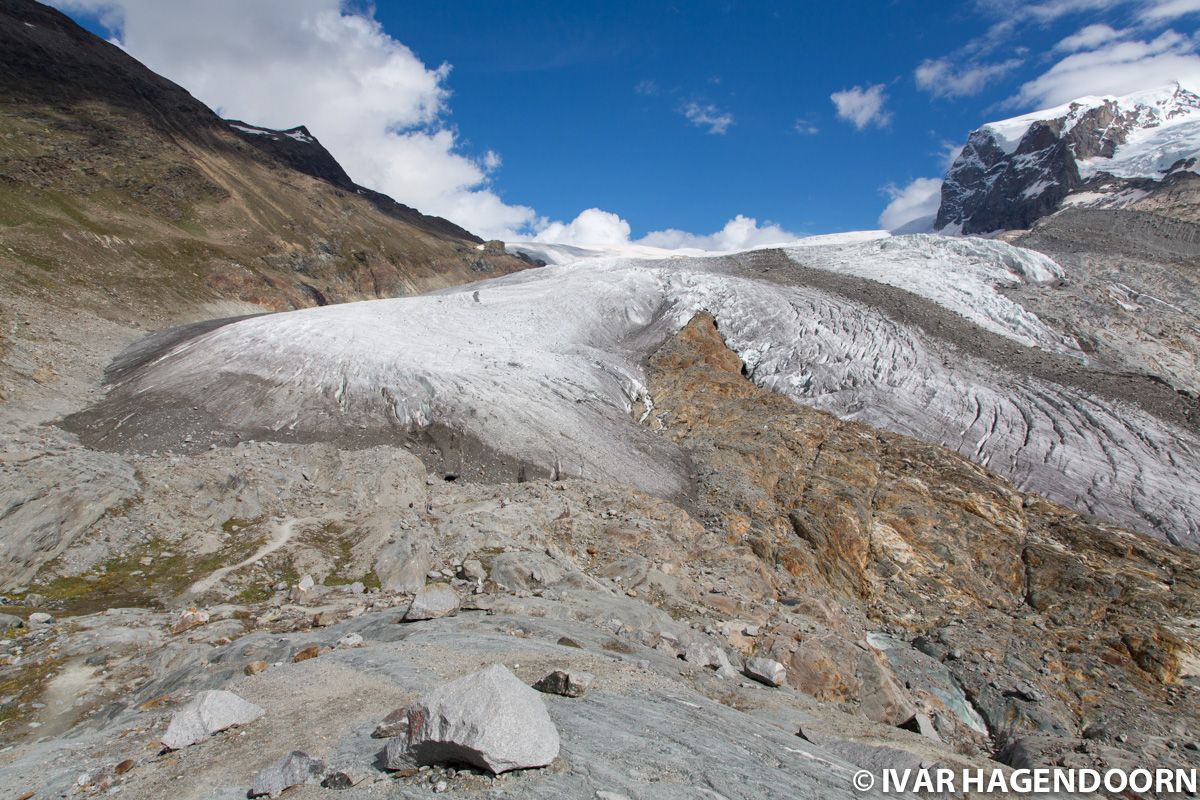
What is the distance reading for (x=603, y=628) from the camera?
1155 cm

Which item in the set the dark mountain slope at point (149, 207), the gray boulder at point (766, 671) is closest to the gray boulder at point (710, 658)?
the gray boulder at point (766, 671)

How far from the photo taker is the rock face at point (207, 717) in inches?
242

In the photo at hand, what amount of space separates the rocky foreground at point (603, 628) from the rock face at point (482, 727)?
0.02 metres

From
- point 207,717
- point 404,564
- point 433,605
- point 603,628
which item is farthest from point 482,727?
point 404,564

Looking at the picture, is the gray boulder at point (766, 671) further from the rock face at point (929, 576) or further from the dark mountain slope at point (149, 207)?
the dark mountain slope at point (149, 207)

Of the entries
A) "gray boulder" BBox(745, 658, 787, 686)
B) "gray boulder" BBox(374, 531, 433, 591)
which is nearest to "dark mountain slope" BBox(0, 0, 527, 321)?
"gray boulder" BBox(374, 531, 433, 591)

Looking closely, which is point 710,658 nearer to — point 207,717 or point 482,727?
point 482,727

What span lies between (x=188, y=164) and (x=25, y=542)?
7709 centimetres

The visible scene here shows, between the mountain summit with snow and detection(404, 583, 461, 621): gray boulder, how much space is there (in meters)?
139

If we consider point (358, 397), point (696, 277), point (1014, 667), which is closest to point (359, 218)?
point (696, 277)

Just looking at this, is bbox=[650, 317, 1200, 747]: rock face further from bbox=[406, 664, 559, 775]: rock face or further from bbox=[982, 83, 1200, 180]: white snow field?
bbox=[982, 83, 1200, 180]: white snow field

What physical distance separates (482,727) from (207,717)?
3297mm

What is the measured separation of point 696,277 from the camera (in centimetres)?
3706

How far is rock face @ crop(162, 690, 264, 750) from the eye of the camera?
242 inches
